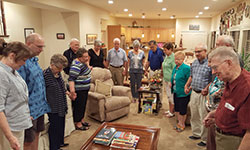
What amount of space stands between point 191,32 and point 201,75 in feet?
32.6

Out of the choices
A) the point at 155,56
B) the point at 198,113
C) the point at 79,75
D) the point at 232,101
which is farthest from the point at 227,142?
the point at 155,56

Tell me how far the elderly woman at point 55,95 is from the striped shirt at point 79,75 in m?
0.44

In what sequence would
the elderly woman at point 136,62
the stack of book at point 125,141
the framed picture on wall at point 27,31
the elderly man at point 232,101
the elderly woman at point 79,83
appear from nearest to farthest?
the elderly man at point 232,101 → the stack of book at point 125,141 → the elderly woman at point 79,83 → the elderly woman at point 136,62 → the framed picture on wall at point 27,31

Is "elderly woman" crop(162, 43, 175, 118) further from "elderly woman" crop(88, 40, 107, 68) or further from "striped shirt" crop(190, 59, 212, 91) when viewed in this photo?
"elderly woman" crop(88, 40, 107, 68)

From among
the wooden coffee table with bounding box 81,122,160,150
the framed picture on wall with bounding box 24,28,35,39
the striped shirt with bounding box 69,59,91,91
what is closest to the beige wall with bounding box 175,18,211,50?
the framed picture on wall with bounding box 24,28,35,39

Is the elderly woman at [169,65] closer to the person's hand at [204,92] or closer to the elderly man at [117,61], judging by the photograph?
the person's hand at [204,92]

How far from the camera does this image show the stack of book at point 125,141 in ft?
6.52

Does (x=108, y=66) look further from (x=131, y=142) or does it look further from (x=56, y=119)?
(x=131, y=142)

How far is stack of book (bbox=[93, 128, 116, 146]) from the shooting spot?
6.74 feet

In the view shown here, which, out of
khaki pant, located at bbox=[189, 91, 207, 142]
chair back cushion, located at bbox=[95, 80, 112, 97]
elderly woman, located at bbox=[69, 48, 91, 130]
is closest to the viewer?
khaki pant, located at bbox=[189, 91, 207, 142]

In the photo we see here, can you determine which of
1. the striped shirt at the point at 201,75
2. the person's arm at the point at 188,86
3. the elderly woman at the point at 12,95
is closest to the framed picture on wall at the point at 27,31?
the elderly woman at the point at 12,95

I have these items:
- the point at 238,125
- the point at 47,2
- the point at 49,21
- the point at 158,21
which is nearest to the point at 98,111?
the point at 238,125

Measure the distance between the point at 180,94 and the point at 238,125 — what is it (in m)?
1.71

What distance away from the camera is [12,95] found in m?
1.47
